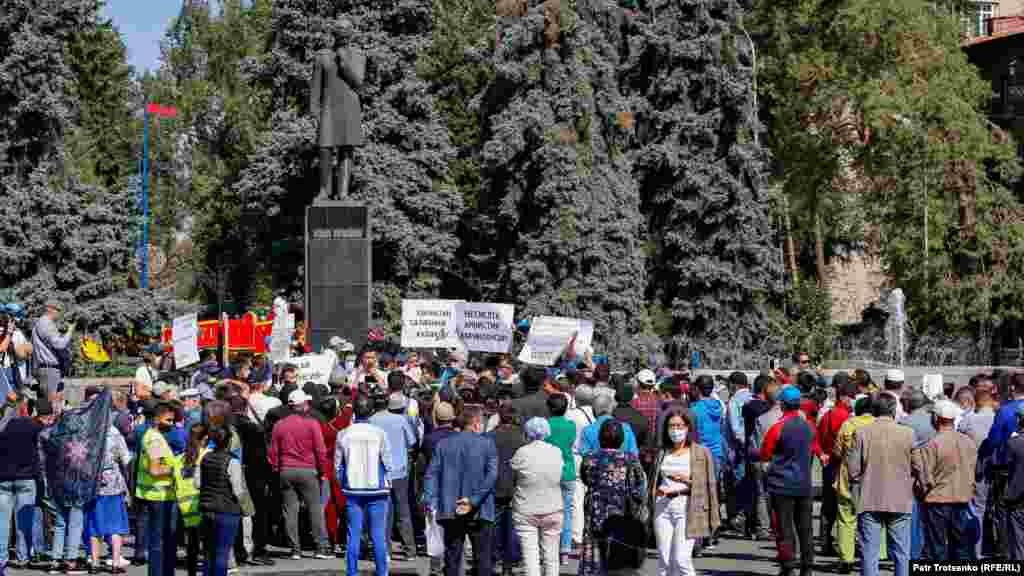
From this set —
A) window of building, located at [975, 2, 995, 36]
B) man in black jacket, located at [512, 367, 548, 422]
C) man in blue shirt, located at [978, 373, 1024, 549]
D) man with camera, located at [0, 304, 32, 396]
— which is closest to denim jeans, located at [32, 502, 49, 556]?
man with camera, located at [0, 304, 32, 396]

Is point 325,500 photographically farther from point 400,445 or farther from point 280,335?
point 280,335

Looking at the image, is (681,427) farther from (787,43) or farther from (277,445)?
(787,43)

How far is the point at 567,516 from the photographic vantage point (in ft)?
56.8

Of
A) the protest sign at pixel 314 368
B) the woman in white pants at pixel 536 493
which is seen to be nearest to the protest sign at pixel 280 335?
the protest sign at pixel 314 368

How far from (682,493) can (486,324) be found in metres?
10.4

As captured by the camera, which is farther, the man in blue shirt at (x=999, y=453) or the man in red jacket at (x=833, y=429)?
the man in red jacket at (x=833, y=429)

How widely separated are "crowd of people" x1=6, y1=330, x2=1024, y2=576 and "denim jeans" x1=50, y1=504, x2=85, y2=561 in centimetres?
3

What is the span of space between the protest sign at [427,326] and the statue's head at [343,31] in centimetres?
2032

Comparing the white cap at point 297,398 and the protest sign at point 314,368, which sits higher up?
the protest sign at point 314,368

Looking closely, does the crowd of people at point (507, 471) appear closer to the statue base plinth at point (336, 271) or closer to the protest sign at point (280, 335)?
the protest sign at point (280, 335)

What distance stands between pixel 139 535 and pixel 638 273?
24969 millimetres

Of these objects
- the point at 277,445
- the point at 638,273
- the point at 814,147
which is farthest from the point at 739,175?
the point at 277,445

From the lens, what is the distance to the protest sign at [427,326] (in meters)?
24.6

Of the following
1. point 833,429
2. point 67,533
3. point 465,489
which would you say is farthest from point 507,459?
point 67,533
